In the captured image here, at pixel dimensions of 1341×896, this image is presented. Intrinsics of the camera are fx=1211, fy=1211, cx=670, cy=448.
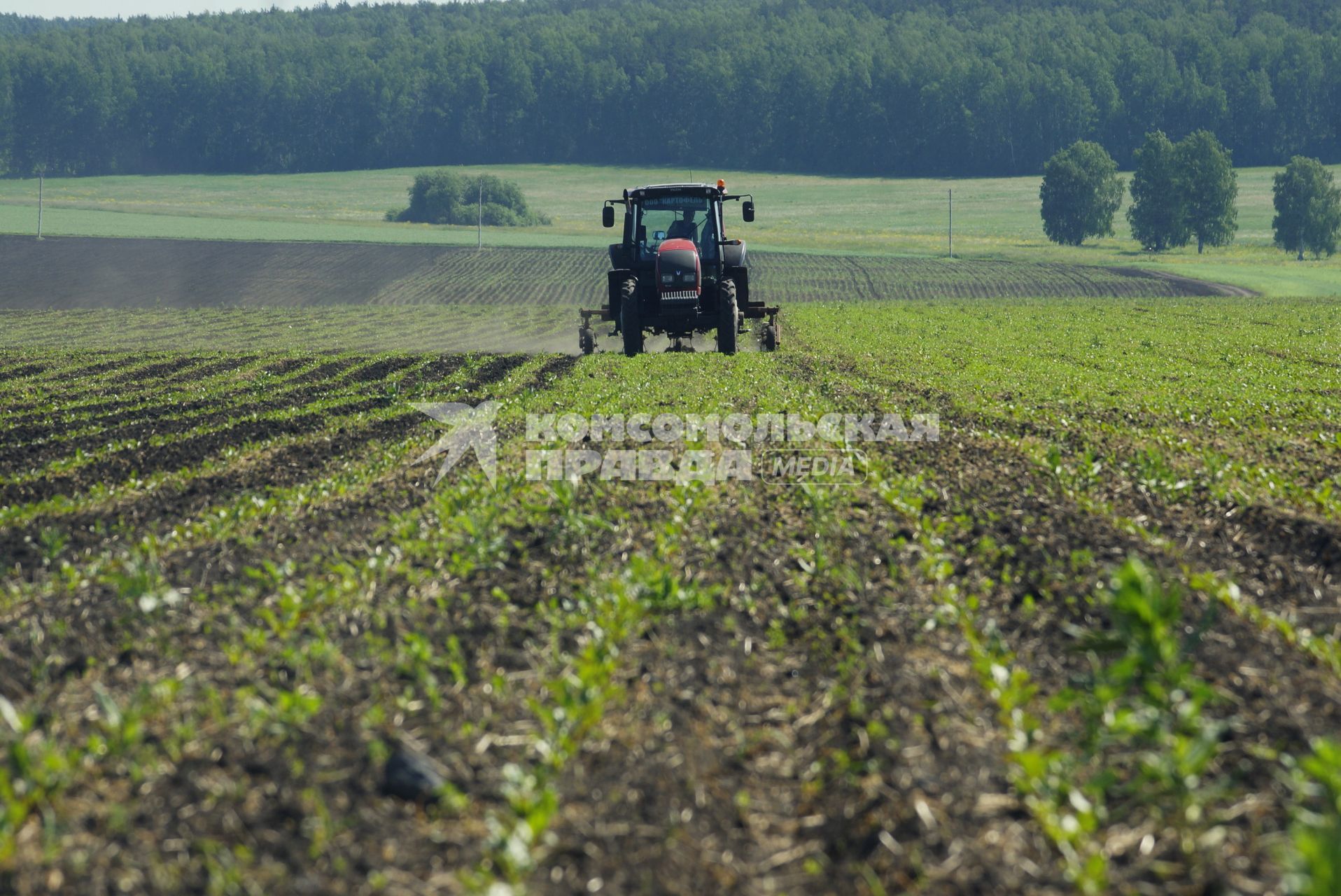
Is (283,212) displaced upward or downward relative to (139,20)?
downward

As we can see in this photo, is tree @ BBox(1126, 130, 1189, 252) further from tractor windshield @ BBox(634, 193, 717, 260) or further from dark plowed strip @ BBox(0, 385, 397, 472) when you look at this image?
dark plowed strip @ BBox(0, 385, 397, 472)

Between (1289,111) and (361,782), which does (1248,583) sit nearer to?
(361,782)

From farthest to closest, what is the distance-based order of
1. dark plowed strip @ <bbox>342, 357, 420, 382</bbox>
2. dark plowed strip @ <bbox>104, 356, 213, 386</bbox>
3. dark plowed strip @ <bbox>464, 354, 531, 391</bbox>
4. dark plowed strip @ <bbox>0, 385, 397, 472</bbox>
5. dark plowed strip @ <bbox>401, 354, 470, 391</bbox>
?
1. dark plowed strip @ <bbox>342, 357, 420, 382</bbox>
2. dark plowed strip @ <bbox>104, 356, 213, 386</bbox>
3. dark plowed strip @ <bbox>464, 354, 531, 391</bbox>
4. dark plowed strip @ <bbox>401, 354, 470, 391</bbox>
5. dark plowed strip @ <bbox>0, 385, 397, 472</bbox>

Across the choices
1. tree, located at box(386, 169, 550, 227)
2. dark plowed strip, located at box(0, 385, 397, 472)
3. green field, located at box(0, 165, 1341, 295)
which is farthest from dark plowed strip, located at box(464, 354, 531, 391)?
tree, located at box(386, 169, 550, 227)

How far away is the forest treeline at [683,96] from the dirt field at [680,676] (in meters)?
139

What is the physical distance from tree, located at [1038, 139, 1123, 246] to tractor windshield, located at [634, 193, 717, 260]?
267ft

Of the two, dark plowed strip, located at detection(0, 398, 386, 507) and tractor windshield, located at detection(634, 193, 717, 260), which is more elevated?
tractor windshield, located at detection(634, 193, 717, 260)

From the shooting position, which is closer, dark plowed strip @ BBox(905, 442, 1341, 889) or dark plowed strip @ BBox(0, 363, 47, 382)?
dark plowed strip @ BBox(905, 442, 1341, 889)

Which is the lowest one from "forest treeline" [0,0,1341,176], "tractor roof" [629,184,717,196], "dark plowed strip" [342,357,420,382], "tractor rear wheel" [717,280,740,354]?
"dark plowed strip" [342,357,420,382]

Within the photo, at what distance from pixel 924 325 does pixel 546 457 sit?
76.8 ft

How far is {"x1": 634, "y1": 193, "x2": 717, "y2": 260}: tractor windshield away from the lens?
78.8 ft

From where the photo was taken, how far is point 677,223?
24203 mm

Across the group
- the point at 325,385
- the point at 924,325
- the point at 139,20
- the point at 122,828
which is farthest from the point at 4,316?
the point at 139,20

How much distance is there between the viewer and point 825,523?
8.79 m
